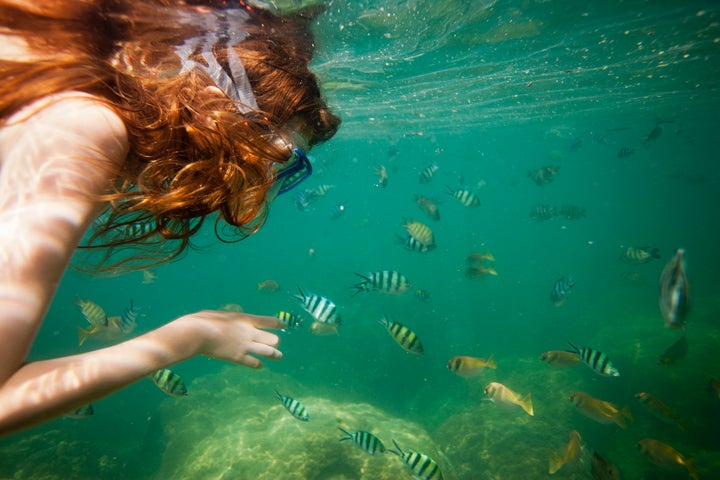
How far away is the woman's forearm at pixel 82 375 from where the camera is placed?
1009 millimetres

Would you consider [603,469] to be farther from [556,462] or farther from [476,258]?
[476,258]

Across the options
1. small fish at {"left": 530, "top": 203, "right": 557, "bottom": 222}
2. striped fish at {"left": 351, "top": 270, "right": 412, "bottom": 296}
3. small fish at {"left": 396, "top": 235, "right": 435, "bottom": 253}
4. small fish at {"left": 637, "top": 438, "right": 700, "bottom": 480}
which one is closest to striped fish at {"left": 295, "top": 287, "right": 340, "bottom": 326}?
striped fish at {"left": 351, "top": 270, "right": 412, "bottom": 296}

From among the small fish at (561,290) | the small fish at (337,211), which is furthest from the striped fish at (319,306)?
the small fish at (337,211)

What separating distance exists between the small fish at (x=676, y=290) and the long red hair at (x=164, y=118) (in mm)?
3078

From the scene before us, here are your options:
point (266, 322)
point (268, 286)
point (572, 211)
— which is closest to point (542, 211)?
point (572, 211)

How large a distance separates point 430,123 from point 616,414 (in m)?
26.4

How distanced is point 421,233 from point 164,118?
701 cm

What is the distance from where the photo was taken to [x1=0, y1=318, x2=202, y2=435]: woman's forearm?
3.31 feet

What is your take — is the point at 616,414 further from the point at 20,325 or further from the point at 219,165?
the point at 20,325

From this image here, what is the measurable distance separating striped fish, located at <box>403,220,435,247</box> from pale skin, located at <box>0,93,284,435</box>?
710cm

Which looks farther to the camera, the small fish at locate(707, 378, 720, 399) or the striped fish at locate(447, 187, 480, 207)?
the striped fish at locate(447, 187, 480, 207)

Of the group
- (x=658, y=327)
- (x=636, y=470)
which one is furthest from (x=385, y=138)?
(x=636, y=470)

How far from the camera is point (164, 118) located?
1828mm

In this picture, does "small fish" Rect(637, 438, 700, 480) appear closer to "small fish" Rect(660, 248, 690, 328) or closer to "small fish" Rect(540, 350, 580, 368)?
"small fish" Rect(540, 350, 580, 368)
